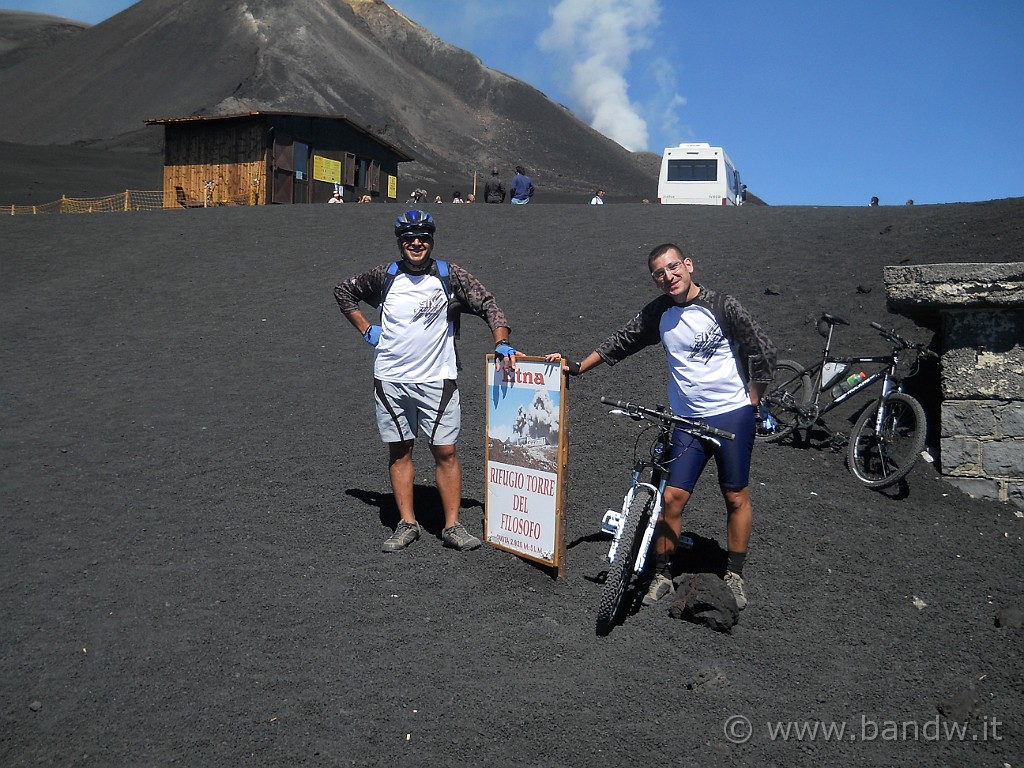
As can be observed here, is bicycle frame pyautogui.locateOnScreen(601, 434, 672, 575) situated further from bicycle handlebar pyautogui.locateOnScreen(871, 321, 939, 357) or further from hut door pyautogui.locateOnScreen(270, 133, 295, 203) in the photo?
hut door pyautogui.locateOnScreen(270, 133, 295, 203)

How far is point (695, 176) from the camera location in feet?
86.7

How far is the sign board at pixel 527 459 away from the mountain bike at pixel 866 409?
2.26 metres

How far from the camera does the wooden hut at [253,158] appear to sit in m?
32.0

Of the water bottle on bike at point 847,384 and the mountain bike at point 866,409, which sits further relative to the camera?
the water bottle on bike at point 847,384

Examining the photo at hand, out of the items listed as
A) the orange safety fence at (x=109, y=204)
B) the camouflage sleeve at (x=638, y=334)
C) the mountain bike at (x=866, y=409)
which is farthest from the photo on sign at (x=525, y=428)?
the orange safety fence at (x=109, y=204)

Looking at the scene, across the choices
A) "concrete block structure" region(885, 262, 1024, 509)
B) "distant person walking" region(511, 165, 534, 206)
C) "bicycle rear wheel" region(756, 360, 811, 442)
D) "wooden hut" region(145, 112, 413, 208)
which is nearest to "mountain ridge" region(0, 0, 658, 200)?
"wooden hut" region(145, 112, 413, 208)

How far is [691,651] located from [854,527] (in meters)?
2.31

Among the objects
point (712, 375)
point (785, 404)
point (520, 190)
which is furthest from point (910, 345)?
point (520, 190)

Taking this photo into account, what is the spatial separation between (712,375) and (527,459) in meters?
1.27

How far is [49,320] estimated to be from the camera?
42.8 feet

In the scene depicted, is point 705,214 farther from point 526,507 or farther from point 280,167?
point 280,167

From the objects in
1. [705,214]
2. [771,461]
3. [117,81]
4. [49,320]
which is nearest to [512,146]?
[117,81]

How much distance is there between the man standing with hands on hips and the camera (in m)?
5.38

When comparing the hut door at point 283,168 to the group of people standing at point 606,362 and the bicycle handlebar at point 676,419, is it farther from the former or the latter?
the bicycle handlebar at point 676,419
